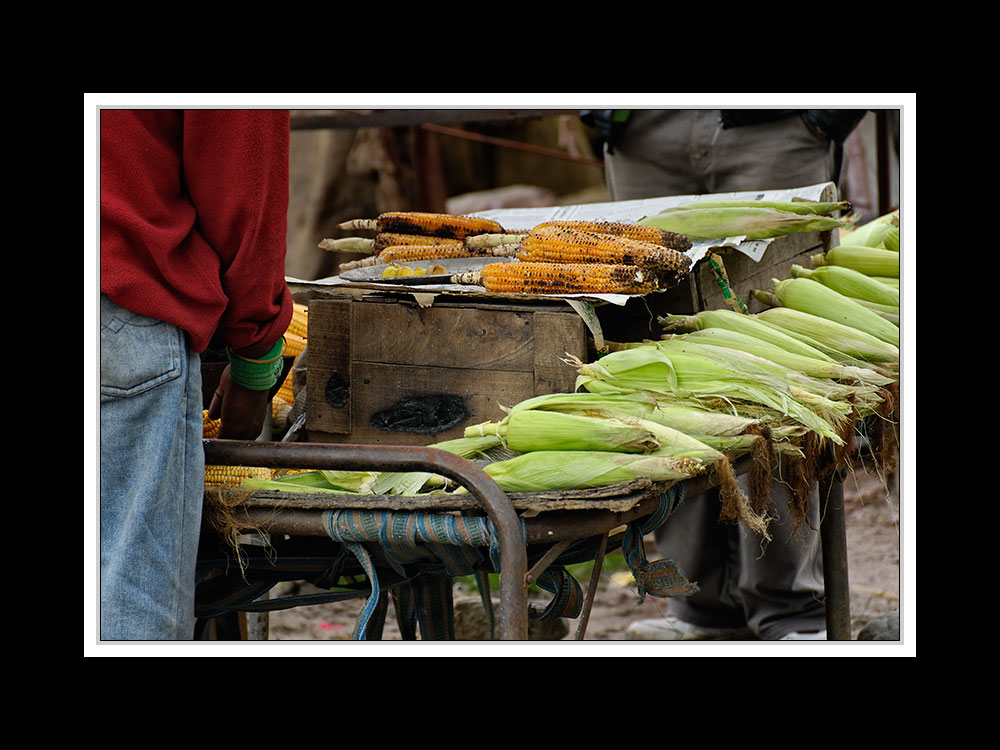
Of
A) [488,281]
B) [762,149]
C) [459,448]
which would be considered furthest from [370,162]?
[459,448]

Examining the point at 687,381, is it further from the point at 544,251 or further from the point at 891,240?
the point at 891,240

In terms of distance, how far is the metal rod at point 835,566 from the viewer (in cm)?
317

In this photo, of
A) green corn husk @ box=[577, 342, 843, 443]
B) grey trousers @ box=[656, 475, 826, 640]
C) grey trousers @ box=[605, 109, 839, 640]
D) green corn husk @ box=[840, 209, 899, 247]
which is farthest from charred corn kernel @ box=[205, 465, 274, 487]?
green corn husk @ box=[840, 209, 899, 247]

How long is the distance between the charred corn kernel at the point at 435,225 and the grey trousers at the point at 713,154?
4.83 ft

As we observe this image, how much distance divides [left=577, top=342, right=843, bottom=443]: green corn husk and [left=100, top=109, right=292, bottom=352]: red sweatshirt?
80 cm

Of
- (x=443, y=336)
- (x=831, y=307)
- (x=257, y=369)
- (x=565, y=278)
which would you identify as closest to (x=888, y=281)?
(x=831, y=307)

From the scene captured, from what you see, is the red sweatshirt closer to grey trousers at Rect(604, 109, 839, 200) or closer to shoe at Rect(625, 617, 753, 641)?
grey trousers at Rect(604, 109, 839, 200)

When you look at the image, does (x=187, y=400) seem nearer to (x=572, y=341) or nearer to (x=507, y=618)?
(x=507, y=618)

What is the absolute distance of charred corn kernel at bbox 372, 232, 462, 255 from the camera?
3195mm

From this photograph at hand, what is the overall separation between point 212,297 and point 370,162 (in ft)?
19.6

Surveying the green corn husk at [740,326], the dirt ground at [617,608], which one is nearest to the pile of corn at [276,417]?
the green corn husk at [740,326]

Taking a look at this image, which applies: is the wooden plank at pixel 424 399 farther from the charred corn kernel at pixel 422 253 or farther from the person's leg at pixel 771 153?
the person's leg at pixel 771 153

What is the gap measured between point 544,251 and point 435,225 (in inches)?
21.7

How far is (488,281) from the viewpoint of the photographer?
2.62 meters
